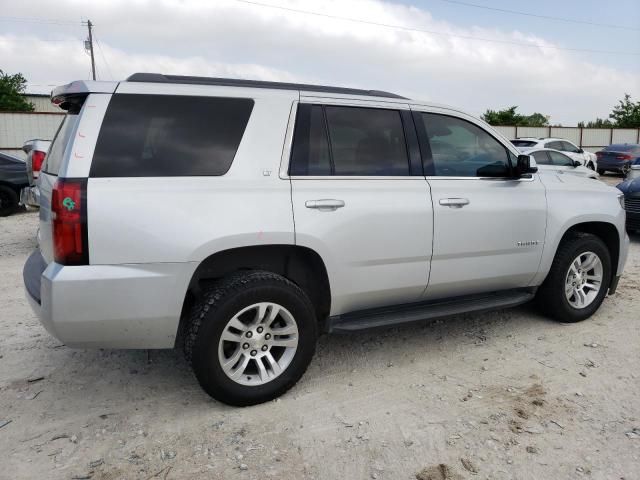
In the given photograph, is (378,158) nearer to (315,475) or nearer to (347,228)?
(347,228)

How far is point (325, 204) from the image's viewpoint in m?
3.22

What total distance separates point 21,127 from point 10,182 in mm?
10928

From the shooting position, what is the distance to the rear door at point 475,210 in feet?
12.1

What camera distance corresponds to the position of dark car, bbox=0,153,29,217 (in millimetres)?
10367

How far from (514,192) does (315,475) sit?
259 cm

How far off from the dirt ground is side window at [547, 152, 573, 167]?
35.3 ft

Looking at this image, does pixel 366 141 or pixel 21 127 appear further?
pixel 21 127

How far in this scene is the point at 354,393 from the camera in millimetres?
3363

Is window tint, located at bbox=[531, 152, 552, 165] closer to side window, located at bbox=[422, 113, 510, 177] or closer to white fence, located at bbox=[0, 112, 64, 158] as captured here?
side window, located at bbox=[422, 113, 510, 177]

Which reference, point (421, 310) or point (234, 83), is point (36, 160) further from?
point (421, 310)

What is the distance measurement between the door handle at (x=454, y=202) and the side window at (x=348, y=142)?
334 millimetres

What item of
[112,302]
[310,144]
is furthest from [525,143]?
[112,302]

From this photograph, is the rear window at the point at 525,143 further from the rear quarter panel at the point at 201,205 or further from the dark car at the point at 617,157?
the rear quarter panel at the point at 201,205

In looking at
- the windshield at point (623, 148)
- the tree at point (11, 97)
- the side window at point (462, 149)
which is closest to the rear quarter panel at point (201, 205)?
the side window at point (462, 149)
